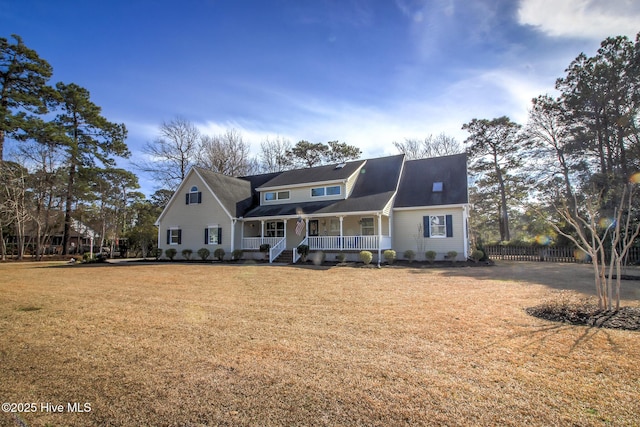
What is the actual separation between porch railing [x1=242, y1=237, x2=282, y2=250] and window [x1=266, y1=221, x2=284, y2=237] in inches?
64.1

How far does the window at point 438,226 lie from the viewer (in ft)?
63.5

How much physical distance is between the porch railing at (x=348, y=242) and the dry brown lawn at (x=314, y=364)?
11.3 m

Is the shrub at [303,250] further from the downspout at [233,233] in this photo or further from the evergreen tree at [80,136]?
the evergreen tree at [80,136]

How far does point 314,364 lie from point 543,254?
23580 millimetres

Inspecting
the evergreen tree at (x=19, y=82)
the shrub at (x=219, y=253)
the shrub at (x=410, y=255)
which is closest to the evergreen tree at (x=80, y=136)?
the evergreen tree at (x=19, y=82)

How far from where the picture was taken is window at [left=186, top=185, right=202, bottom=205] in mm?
24547

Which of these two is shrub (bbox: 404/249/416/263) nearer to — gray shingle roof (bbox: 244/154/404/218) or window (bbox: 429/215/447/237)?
window (bbox: 429/215/447/237)

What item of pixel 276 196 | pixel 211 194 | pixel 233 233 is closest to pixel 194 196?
pixel 211 194

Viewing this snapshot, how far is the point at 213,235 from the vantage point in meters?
23.8

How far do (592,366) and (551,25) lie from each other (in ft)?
33.5

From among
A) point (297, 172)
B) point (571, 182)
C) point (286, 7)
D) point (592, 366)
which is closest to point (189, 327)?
point (592, 366)

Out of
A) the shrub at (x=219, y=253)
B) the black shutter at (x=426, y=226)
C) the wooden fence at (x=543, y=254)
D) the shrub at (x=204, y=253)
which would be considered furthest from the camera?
the shrub at (x=204, y=253)

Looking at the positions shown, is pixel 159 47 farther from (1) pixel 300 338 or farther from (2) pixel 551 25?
(2) pixel 551 25

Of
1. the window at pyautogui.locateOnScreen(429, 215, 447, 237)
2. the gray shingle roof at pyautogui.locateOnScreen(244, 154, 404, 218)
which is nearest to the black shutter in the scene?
the window at pyautogui.locateOnScreen(429, 215, 447, 237)
